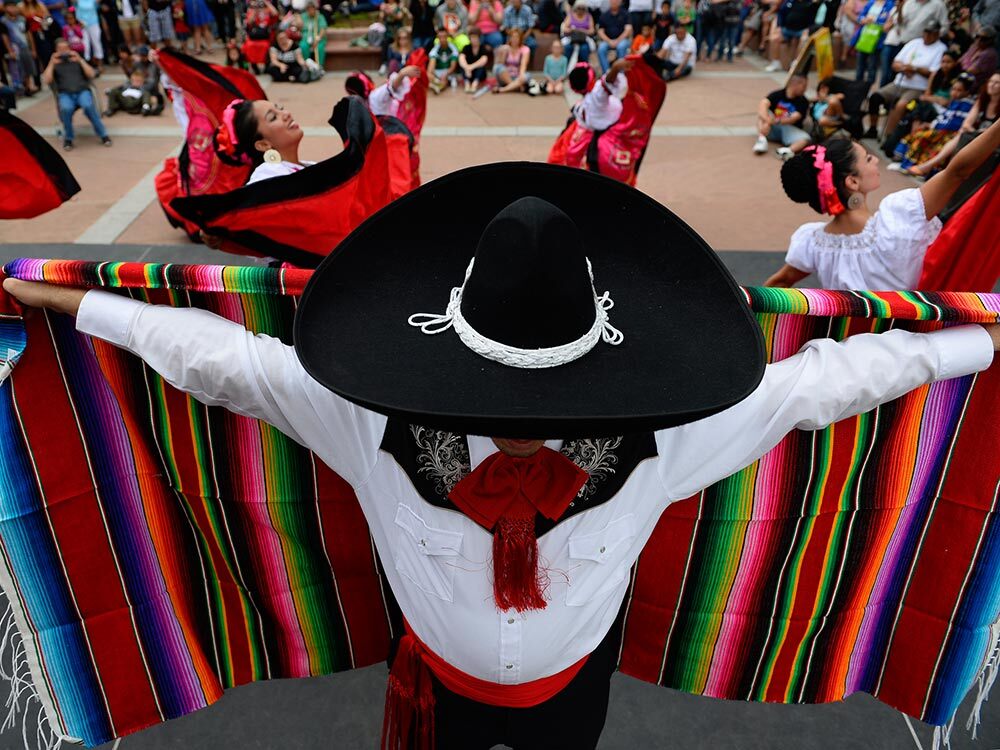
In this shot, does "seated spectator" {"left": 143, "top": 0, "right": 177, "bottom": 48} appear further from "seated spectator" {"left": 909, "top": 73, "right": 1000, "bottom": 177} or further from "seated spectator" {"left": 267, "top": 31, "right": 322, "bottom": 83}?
"seated spectator" {"left": 909, "top": 73, "right": 1000, "bottom": 177}

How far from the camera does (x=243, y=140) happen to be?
161 inches

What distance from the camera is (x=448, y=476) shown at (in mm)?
1659

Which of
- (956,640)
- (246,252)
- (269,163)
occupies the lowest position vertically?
(956,640)

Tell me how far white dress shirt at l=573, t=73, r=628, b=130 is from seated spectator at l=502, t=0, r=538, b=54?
28.9ft

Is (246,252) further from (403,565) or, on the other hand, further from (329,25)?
(329,25)

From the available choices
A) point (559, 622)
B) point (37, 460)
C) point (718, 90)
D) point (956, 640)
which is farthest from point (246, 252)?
point (718, 90)

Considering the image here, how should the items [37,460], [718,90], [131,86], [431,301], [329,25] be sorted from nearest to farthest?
[431,301]
[37,460]
[131,86]
[718,90]
[329,25]

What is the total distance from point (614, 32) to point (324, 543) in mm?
13042

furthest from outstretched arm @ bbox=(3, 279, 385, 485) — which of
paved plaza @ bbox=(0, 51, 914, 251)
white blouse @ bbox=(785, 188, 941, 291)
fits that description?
paved plaza @ bbox=(0, 51, 914, 251)

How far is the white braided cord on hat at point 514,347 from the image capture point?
1.31 metres

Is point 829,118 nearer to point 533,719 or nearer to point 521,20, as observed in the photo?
point 521,20

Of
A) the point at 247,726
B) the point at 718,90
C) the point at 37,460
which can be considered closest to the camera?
the point at 37,460

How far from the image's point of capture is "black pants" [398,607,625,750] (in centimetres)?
188

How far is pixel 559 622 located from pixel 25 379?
135 cm
